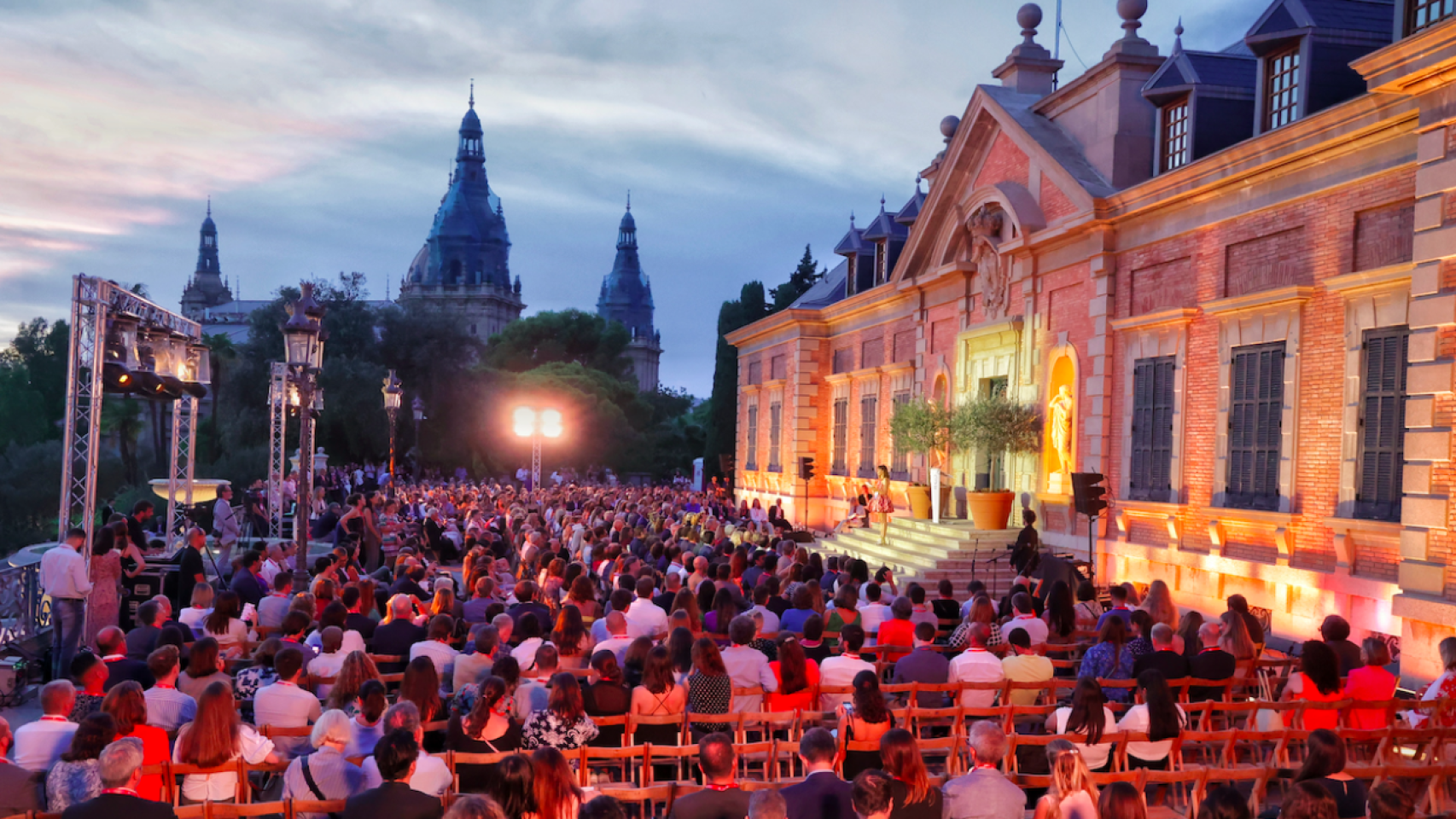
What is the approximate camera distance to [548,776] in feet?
15.8

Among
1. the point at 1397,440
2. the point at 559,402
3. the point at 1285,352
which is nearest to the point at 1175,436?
the point at 1285,352

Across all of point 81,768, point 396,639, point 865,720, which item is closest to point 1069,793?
point 865,720

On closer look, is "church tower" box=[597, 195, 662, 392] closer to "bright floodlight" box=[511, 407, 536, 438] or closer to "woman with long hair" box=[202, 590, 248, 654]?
"bright floodlight" box=[511, 407, 536, 438]

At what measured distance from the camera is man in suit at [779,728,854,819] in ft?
17.5

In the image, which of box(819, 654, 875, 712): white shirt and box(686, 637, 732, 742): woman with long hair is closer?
box(686, 637, 732, 742): woman with long hair

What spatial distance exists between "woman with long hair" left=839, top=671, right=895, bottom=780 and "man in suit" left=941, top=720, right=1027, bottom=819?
1.07 metres

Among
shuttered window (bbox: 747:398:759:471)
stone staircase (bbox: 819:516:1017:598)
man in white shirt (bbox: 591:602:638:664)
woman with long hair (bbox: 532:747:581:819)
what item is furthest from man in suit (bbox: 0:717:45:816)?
shuttered window (bbox: 747:398:759:471)

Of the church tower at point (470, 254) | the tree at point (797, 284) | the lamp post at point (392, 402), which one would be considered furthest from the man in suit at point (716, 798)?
the church tower at point (470, 254)

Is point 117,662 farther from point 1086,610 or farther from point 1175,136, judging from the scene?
point 1175,136

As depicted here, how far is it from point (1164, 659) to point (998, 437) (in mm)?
11858

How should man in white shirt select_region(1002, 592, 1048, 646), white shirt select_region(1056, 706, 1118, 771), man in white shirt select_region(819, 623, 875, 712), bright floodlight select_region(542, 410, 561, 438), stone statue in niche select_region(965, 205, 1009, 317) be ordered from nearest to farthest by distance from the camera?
white shirt select_region(1056, 706, 1118, 771) → man in white shirt select_region(819, 623, 875, 712) → man in white shirt select_region(1002, 592, 1048, 646) → stone statue in niche select_region(965, 205, 1009, 317) → bright floodlight select_region(542, 410, 561, 438)

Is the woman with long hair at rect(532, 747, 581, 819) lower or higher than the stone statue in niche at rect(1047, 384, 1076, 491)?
lower

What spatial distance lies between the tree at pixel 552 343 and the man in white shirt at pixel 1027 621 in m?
63.9

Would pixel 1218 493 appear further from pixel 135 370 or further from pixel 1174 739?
pixel 135 370
